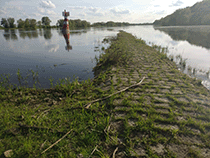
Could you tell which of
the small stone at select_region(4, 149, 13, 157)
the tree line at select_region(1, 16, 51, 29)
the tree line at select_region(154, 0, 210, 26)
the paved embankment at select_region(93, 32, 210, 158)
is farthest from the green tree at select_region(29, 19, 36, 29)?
the tree line at select_region(154, 0, 210, 26)

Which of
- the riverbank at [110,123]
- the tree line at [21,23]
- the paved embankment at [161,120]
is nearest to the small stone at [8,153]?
the riverbank at [110,123]

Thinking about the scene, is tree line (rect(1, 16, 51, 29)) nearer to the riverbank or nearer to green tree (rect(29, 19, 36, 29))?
green tree (rect(29, 19, 36, 29))

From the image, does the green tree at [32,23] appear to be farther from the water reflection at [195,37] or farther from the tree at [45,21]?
the water reflection at [195,37]

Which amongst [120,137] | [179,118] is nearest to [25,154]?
[120,137]

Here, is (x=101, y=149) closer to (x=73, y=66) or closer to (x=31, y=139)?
(x=31, y=139)

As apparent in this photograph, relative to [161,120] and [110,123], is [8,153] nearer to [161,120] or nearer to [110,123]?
[110,123]

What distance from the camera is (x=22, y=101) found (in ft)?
14.8

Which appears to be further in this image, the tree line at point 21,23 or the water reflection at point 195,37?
the tree line at point 21,23

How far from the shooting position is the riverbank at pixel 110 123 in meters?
2.50

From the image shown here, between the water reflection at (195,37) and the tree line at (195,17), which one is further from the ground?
the tree line at (195,17)

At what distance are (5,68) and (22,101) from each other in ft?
19.9

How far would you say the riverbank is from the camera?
250 centimetres

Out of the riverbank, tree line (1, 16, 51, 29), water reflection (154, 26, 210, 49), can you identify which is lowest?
the riverbank

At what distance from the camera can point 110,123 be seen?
3.24 meters
